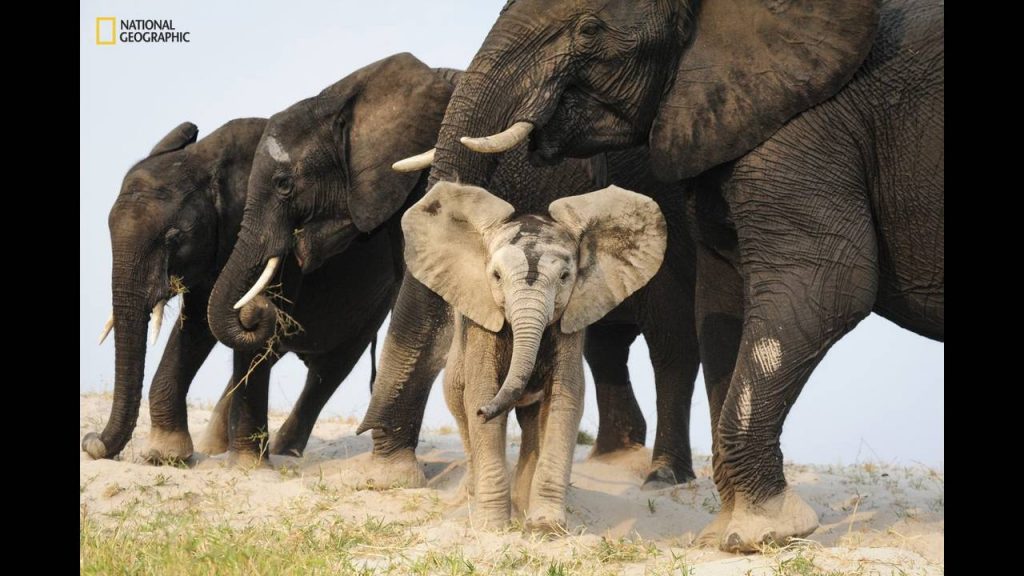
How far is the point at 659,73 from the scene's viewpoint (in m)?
8.45

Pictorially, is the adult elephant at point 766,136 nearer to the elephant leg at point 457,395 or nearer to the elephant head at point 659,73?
the elephant head at point 659,73

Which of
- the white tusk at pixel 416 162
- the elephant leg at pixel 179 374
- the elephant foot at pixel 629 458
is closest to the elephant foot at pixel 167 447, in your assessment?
the elephant leg at pixel 179 374

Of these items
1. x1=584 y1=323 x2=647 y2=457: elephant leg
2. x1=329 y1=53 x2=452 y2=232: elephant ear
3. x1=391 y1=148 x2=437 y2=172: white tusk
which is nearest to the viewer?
x1=391 y1=148 x2=437 y2=172: white tusk

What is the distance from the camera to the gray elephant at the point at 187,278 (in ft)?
34.9

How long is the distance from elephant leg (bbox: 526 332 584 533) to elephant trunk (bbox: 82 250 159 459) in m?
3.21

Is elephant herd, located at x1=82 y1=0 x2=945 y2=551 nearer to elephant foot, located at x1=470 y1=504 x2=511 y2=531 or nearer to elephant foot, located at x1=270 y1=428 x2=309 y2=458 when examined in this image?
elephant foot, located at x1=470 y1=504 x2=511 y2=531

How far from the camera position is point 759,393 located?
26.3 ft

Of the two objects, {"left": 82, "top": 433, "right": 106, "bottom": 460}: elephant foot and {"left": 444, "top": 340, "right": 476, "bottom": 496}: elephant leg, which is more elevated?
{"left": 444, "top": 340, "right": 476, "bottom": 496}: elephant leg

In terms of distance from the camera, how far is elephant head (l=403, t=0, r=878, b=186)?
825 cm

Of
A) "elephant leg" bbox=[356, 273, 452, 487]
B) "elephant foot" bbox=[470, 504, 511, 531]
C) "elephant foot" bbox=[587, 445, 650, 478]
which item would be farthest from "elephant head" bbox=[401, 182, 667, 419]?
"elephant foot" bbox=[587, 445, 650, 478]

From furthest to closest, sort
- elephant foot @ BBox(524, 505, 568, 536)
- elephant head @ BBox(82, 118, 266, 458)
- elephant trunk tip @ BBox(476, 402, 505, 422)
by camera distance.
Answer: elephant head @ BBox(82, 118, 266, 458) < elephant foot @ BBox(524, 505, 568, 536) < elephant trunk tip @ BBox(476, 402, 505, 422)

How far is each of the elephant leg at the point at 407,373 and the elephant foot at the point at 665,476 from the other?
1309 millimetres

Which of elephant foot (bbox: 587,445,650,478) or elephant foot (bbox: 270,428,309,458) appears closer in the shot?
elephant foot (bbox: 587,445,650,478)
